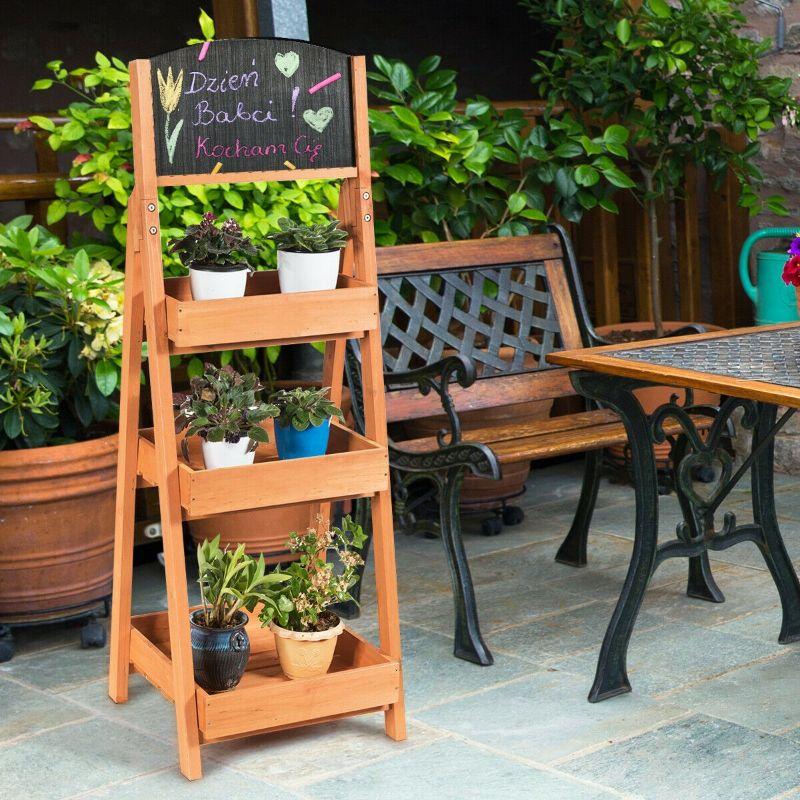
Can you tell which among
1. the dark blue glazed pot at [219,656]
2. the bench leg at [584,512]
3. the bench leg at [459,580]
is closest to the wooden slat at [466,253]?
the bench leg at [584,512]

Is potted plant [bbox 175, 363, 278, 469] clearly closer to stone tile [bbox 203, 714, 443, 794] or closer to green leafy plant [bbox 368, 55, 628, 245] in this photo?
stone tile [bbox 203, 714, 443, 794]

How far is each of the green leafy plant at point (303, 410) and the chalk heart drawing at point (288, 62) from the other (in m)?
0.66

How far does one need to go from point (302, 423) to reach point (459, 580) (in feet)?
2.67

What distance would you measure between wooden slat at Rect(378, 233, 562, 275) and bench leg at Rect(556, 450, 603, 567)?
65 centimetres

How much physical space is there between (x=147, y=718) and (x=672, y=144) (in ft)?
10.0

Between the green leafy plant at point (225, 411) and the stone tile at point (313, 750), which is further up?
the green leafy plant at point (225, 411)

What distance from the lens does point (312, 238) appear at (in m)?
2.85

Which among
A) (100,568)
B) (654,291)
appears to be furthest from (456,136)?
(100,568)

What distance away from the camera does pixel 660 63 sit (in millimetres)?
4746

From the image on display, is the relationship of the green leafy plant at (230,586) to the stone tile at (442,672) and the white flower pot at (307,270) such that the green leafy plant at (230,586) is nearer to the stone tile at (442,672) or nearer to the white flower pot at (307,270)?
the stone tile at (442,672)

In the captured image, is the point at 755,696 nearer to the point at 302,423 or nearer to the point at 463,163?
the point at 302,423

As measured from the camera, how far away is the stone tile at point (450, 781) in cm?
269

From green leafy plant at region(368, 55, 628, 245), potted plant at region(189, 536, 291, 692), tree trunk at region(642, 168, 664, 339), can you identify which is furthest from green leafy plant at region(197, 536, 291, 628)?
tree trunk at region(642, 168, 664, 339)

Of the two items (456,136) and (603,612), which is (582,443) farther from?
(456,136)
